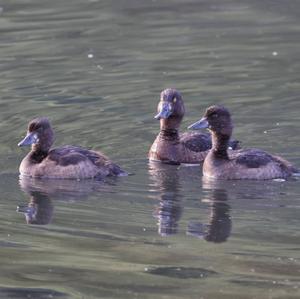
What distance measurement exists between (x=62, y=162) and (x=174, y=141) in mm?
1725

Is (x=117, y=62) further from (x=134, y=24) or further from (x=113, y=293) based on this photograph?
(x=113, y=293)

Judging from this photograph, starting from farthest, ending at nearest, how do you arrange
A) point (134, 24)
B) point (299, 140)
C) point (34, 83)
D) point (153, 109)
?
point (134, 24), point (34, 83), point (153, 109), point (299, 140)

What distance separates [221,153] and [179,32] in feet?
25.1

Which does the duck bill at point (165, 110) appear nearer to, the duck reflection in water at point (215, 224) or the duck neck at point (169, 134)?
the duck neck at point (169, 134)

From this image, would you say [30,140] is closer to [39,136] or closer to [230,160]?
[39,136]

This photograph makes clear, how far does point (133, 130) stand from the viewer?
14812mm

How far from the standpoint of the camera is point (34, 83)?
17.2 meters

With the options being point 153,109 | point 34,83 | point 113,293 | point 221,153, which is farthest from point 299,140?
point 113,293

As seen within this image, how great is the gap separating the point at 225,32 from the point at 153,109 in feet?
17.0

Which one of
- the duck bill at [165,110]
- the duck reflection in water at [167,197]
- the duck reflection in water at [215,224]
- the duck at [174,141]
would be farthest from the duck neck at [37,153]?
the duck reflection in water at [215,224]

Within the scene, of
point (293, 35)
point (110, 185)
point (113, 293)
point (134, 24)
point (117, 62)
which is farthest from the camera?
point (134, 24)

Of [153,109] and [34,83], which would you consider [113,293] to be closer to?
[153,109]

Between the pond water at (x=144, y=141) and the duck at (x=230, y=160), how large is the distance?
149mm

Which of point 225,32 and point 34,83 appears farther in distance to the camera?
point 225,32
